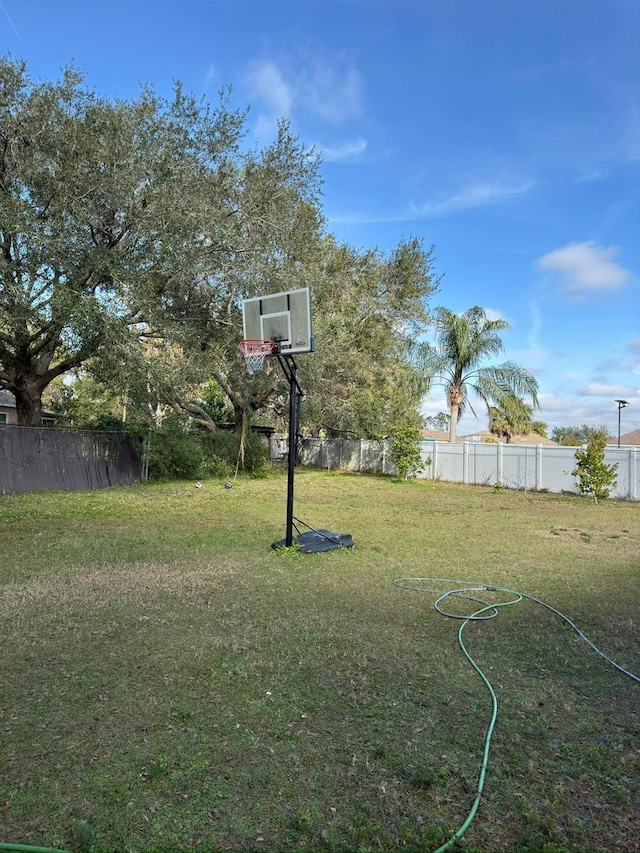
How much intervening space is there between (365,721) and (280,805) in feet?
2.43

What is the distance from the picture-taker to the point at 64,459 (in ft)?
45.1

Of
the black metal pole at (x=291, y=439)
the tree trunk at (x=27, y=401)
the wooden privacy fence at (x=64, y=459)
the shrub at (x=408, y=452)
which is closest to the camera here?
the black metal pole at (x=291, y=439)

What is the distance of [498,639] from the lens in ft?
12.7

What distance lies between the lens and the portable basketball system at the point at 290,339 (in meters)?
6.84

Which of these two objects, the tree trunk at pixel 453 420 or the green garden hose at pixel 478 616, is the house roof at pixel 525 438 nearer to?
the tree trunk at pixel 453 420

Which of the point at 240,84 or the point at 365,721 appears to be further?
the point at 240,84

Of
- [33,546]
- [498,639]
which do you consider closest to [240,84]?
[33,546]

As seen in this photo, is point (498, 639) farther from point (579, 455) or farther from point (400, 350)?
point (400, 350)

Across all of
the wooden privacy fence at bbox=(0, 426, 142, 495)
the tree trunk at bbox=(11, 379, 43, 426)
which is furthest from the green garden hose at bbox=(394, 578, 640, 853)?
the tree trunk at bbox=(11, 379, 43, 426)

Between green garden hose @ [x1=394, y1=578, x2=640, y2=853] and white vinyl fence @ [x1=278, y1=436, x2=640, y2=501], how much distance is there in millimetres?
11428

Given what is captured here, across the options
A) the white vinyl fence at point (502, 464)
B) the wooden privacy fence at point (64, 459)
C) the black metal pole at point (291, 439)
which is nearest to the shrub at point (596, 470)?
the white vinyl fence at point (502, 464)

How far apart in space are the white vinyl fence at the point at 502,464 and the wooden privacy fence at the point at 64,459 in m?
11.1

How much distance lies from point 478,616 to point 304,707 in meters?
2.07

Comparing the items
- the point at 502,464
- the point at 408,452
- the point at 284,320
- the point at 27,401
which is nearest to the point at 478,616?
the point at 284,320
